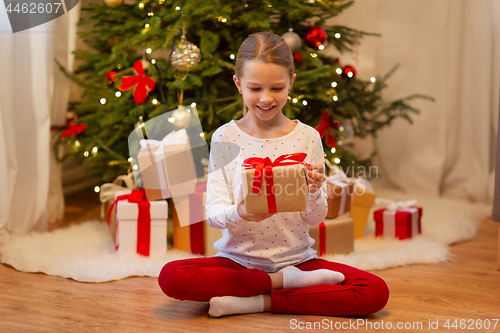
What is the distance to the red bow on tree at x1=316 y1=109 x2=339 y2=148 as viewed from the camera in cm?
217

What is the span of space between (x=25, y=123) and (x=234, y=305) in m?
1.27

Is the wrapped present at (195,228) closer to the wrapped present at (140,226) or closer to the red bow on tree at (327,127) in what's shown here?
the wrapped present at (140,226)

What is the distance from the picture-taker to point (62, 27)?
2254mm

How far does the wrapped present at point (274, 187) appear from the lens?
1177mm

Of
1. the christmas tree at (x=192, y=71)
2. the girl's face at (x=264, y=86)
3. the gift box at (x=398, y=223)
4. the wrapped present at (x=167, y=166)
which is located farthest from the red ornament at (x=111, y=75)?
the gift box at (x=398, y=223)

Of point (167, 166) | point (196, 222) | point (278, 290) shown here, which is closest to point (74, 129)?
point (167, 166)

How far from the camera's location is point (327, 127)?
2.19 meters

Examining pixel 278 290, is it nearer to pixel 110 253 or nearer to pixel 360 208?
pixel 110 253

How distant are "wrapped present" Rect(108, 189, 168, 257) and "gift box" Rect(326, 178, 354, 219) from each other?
2.06ft

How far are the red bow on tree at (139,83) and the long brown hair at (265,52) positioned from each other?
805 mm

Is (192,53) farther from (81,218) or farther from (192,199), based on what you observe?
(81,218)

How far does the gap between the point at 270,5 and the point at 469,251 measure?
1287mm

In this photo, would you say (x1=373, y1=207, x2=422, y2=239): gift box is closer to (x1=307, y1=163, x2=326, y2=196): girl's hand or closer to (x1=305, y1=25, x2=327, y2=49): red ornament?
(x1=305, y1=25, x2=327, y2=49): red ornament

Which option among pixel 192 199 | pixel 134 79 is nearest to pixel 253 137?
pixel 192 199
